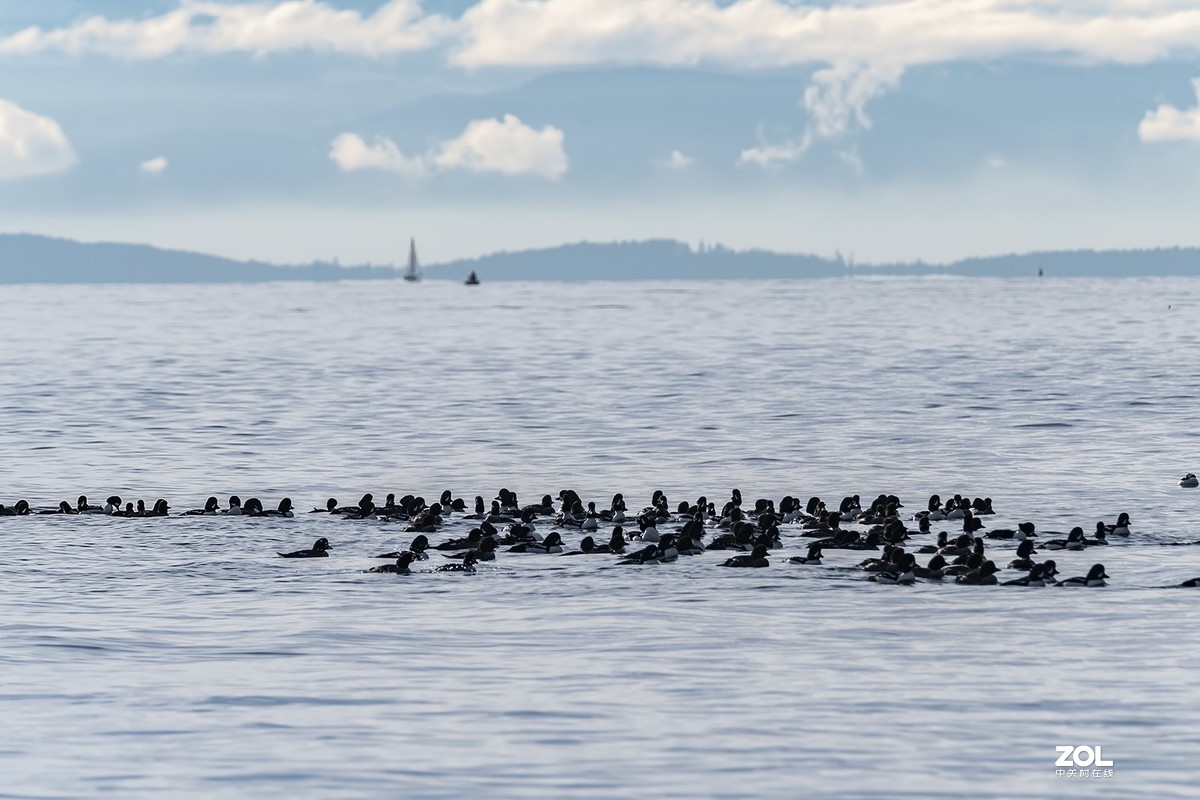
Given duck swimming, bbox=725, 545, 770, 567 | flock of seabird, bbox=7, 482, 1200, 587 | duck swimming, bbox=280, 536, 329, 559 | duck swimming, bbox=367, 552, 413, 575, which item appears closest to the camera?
flock of seabird, bbox=7, 482, 1200, 587

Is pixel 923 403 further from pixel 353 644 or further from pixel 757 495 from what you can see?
pixel 353 644

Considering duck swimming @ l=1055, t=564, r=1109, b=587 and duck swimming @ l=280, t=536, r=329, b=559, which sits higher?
duck swimming @ l=1055, t=564, r=1109, b=587

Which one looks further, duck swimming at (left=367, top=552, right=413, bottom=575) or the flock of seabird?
duck swimming at (left=367, top=552, right=413, bottom=575)

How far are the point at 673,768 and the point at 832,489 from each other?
83.7 ft

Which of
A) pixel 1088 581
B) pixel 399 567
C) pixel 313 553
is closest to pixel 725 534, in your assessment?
pixel 399 567

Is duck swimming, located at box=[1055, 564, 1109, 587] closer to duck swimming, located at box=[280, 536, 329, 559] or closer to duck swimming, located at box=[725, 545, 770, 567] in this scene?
duck swimming, located at box=[725, 545, 770, 567]

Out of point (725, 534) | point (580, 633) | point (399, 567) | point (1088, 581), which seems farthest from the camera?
point (725, 534)

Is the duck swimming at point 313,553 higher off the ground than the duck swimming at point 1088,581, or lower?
lower

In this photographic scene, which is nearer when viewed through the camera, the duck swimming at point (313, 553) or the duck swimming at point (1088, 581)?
the duck swimming at point (1088, 581)

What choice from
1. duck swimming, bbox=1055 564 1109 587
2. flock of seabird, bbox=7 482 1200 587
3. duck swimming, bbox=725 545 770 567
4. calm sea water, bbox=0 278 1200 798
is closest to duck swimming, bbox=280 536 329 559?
flock of seabird, bbox=7 482 1200 587

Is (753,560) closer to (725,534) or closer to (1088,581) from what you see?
(725,534)

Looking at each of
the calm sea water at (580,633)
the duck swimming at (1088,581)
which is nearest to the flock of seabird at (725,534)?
the duck swimming at (1088,581)

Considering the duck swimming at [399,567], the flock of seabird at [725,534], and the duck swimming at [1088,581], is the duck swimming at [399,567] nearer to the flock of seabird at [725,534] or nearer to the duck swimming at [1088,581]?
the flock of seabird at [725,534]

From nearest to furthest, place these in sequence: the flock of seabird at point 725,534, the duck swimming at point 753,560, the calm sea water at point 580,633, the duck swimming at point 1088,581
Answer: the calm sea water at point 580,633 → the duck swimming at point 1088,581 → the flock of seabird at point 725,534 → the duck swimming at point 753,560
